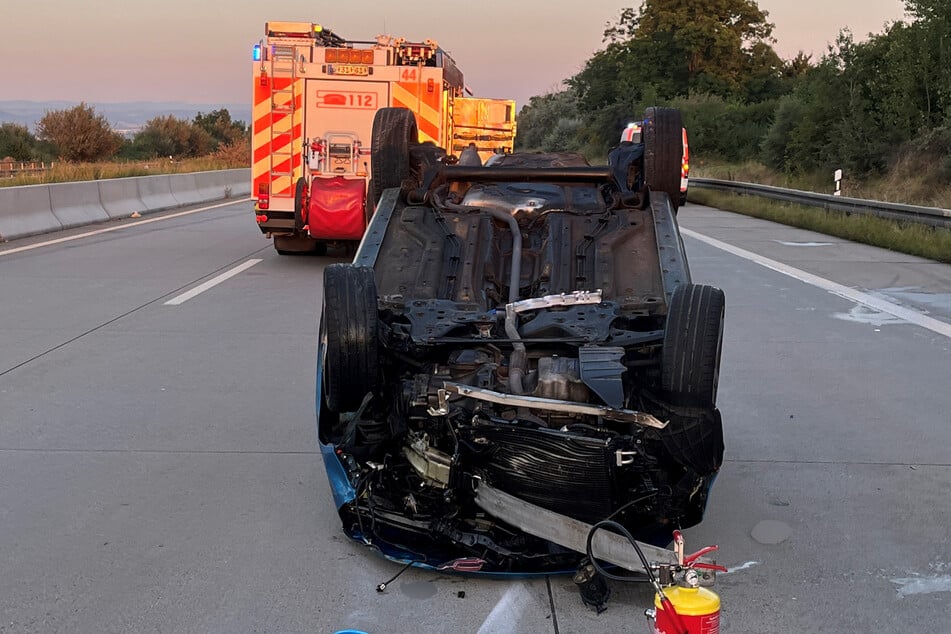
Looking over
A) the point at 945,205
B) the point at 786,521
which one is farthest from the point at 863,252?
the point at 786,521

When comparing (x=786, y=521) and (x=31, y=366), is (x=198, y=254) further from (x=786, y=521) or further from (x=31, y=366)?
(x=786, y=521)

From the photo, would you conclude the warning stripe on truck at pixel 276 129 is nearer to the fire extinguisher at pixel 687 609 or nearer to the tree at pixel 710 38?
the fire extinguisher at pixel 687 609

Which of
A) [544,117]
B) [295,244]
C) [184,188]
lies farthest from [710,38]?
[295,244]

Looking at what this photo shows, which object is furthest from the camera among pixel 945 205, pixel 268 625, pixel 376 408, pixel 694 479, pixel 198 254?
pixel 945 205

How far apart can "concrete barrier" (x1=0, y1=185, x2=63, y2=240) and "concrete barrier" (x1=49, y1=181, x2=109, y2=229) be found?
27 centimetres


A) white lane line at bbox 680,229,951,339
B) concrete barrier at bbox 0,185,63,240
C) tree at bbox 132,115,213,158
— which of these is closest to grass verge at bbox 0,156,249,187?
concrete barrier at bbox 0,185,63,240

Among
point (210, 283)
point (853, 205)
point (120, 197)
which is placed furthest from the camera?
point (120, 197)

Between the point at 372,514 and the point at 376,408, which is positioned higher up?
the point at 376,408

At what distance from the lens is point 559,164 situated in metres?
7.70

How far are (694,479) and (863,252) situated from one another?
13.6 meters

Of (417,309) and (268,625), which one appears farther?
(417,309)

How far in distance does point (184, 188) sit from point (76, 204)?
7303mm

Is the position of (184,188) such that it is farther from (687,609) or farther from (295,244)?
(687,609)

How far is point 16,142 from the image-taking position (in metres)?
56.6
